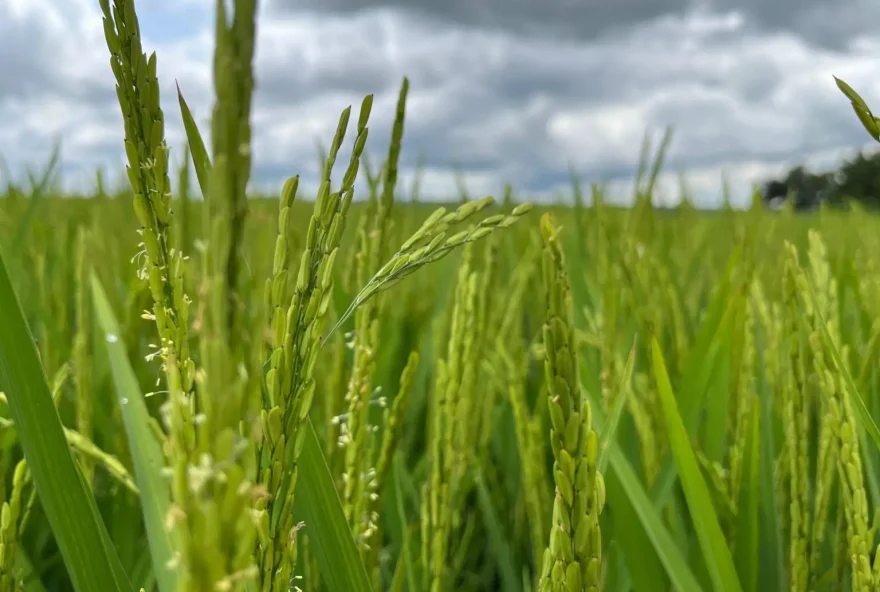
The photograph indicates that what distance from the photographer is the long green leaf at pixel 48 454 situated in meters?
0.30

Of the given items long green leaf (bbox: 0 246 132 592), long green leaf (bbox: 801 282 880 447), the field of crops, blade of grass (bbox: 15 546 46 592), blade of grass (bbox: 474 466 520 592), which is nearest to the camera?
the field of crops

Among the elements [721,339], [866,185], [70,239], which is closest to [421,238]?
[721,339]

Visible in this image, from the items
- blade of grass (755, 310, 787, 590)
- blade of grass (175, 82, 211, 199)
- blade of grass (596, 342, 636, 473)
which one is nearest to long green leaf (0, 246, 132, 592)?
blade of grass (175, 82, 211, 199)

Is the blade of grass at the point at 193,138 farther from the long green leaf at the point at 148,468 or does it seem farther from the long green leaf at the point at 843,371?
the long green leaf at the point at 843,371

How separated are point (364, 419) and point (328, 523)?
3.2 inches

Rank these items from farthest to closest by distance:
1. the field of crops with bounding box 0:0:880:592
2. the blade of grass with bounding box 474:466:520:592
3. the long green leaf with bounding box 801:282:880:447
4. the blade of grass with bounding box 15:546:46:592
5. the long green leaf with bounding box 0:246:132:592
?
the blade of grass with bounding box 474:466:520:592 → the blade of grass with bounding box 15:546:46:592 → the long green leaf with bounding box 801:282:880:447 → the long green leaf with bounding box 0:246:132:592 → the field of crops with bounding box 0:0:880:592

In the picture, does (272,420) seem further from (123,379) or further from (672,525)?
(672,525)

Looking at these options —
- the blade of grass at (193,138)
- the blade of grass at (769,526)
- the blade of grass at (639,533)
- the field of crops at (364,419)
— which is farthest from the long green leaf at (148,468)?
the blade of grass at (769,526)

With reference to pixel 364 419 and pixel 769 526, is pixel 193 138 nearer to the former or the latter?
pixel 364 419

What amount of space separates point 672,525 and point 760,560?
77 mm

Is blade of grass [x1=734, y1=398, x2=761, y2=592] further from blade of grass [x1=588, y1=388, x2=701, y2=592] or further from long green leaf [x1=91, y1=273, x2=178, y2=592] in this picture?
long green leaf [x1=91, y1=273, x2=178, y2=592]

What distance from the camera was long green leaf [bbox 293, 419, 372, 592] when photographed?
32 centimetres

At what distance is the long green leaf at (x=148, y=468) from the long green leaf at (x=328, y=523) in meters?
0.06

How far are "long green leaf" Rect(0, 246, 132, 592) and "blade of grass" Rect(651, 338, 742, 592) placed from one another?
351 millimetres
